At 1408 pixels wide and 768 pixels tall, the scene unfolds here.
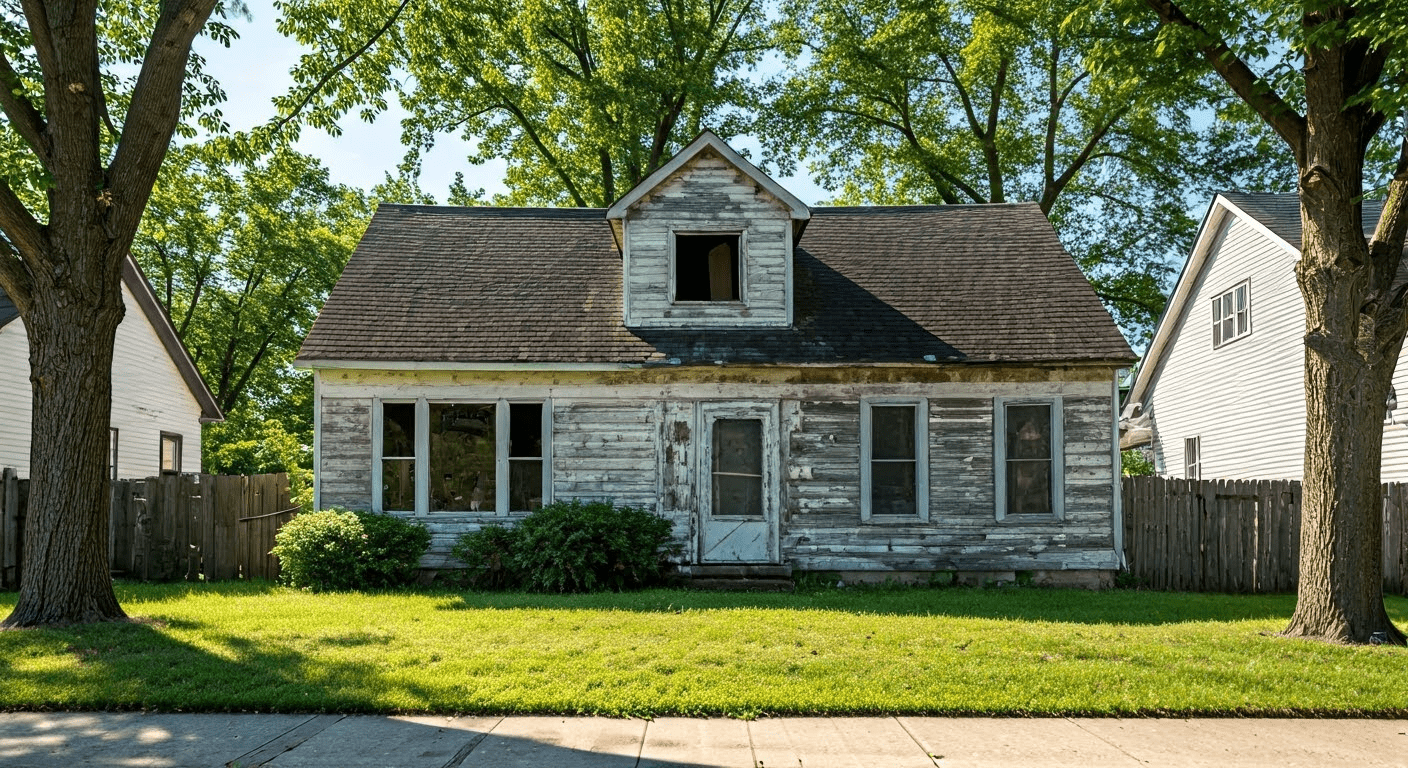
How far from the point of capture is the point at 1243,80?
11141mm

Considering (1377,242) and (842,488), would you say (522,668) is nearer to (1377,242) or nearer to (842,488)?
(842,488)

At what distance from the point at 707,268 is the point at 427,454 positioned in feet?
17.4

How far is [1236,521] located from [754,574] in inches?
302

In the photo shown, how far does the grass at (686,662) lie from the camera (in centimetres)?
738

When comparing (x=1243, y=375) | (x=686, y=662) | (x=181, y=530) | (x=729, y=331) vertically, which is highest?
(x=729, y=331)

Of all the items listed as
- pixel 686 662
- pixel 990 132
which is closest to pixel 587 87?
pixel 990 132

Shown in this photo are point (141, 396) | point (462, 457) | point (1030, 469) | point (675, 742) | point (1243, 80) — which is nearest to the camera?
point (675, 742)

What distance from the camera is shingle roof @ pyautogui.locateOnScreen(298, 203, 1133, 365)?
1532 centimetres

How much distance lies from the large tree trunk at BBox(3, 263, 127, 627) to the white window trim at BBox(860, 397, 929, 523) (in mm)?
9776

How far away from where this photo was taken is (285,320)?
36156 mm

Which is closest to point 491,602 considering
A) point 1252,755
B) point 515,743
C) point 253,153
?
point 515,743

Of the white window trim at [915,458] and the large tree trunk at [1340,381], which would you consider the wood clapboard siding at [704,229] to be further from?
the large tree trunk at [1340,381]

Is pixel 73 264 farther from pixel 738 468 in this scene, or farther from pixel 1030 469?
pixel 1030 469

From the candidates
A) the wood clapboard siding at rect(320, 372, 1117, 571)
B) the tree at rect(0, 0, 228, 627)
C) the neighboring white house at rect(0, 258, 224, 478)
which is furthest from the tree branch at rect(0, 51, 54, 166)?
the neighboring white house at rect(0, 258, 224, 478)
